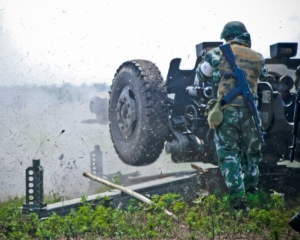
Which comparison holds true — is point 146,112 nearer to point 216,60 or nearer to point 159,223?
point 216,60

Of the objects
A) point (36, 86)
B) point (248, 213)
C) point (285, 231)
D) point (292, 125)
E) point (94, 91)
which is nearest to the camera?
point (285, 231)

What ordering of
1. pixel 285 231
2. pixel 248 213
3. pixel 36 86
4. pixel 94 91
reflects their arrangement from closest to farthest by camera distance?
pixel 285 231
pixel 248 213
pixel 94 91
pixel 36 86

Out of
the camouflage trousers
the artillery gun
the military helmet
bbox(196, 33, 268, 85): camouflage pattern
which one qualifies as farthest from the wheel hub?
the military helmet

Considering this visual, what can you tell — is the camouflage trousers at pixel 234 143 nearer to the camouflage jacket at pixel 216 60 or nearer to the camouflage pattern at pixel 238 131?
the camouflage pattern at pixel 238 131

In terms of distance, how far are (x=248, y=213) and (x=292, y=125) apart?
1867 mm

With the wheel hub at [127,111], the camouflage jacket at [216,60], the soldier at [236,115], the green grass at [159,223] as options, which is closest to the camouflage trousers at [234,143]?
the soldier at [236,115]

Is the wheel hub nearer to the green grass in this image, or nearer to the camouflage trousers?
the camouflage trousers

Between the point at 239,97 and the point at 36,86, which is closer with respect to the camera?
the point at 239,97

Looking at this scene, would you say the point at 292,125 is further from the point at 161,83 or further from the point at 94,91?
the point at 94,91

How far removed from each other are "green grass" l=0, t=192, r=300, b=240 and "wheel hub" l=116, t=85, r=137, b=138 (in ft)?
5.14

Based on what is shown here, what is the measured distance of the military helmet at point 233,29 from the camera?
7.23 meters

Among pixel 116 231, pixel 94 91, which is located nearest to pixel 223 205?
pixel 116 231

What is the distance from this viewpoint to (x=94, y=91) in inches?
399

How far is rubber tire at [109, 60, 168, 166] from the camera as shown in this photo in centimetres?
788
